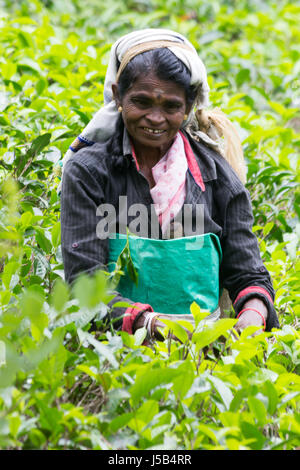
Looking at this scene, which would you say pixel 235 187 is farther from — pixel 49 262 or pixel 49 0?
pixel 49 0

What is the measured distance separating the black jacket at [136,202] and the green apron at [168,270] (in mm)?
45

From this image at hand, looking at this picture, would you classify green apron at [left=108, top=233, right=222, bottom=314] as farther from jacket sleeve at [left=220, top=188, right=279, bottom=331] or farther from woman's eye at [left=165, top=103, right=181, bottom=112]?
woman's eye at [left=165, top=103, right=181, bottom=112]

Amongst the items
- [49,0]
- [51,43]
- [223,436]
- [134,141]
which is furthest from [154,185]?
[49,0]

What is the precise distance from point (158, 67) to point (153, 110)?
0.44 ft

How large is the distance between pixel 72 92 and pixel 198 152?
122cm

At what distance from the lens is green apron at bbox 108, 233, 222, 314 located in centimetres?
229

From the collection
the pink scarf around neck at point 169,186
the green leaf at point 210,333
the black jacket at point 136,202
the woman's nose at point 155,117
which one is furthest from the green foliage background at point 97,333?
the woman's nose at point 155,117

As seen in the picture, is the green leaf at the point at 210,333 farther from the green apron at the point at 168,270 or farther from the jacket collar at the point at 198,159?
the jacket collar at the point at 198,159

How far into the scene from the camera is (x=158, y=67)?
2.28 m

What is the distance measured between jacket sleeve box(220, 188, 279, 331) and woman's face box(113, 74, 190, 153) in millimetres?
344

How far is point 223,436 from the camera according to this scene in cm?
152

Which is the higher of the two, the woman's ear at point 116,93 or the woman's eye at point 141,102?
the woman's ear at point 116,93

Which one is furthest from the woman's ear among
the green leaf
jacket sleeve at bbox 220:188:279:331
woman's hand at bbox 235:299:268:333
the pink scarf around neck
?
the green leaf

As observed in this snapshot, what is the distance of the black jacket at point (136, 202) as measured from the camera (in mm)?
2275
